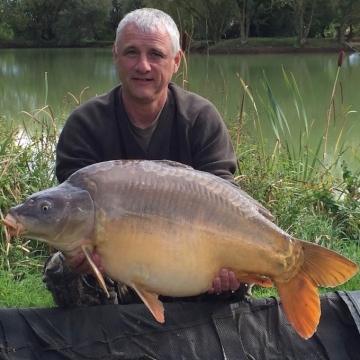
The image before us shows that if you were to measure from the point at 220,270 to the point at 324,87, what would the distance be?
8.98m

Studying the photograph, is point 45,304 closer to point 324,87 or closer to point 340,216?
point 340,216

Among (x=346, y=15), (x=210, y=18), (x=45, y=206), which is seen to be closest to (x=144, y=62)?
(x=45, y=206)

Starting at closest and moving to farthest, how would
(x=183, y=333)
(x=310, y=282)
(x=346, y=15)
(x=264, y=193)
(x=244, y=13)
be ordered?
(x=310, y=282) → (x=183, y=333) → (x=264, y=193) → (x=346, y=15) → (x=244, y=13)

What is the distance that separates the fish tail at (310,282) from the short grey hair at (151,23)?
0.85 m

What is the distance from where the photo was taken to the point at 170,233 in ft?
4.57

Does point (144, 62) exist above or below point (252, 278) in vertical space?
above

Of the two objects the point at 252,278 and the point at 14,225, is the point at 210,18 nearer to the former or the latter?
the point at 252,278

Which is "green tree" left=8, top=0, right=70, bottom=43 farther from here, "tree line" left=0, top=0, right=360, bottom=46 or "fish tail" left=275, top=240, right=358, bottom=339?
"fish tail" left=275, top=240, right=358, bottom=339

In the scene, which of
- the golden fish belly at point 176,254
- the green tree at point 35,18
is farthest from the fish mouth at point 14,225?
the green tree at point 35,18

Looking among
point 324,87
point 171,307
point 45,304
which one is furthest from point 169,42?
point 324,87

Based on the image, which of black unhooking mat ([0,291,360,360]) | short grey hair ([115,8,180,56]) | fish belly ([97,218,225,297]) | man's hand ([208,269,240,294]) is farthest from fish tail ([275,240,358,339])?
short grey hair ([115,8,180,56])

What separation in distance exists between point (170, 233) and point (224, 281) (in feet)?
0.80

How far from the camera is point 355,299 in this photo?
1.88 meters

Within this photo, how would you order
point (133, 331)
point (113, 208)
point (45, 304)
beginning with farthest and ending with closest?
point (45, 304) → point (133, 331) → point (113, 208)
